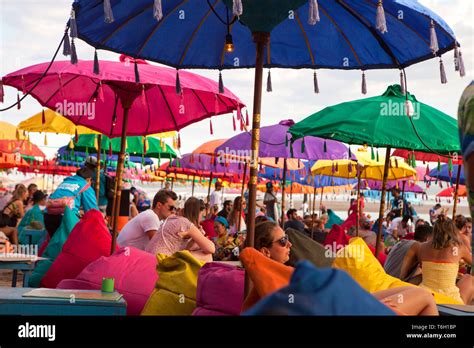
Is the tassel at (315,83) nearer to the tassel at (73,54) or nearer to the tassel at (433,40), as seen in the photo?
the tassel at (433,40)

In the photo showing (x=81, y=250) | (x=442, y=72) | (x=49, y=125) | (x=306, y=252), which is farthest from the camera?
(x=49, y=125)

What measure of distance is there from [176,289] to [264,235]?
26.3 inches

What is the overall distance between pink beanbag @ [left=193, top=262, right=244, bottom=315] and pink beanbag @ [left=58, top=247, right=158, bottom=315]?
0.91 m

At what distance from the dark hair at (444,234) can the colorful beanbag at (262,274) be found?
13.2 feet

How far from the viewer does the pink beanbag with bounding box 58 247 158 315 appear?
4.32 metres

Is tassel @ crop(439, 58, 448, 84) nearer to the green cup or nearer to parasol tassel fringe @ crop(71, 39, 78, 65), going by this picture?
parasol tassel fringe @ crop(71, 39, 78, 65)

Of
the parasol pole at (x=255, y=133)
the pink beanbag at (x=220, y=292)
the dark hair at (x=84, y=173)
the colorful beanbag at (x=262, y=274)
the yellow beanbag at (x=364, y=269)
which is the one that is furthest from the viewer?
the dark hair at (x=84, y=173)

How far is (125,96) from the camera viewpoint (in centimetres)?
620

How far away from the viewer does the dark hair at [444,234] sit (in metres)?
6.18

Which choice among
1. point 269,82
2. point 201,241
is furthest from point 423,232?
point 269,82

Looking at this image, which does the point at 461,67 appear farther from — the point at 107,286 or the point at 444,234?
the point at 107,286

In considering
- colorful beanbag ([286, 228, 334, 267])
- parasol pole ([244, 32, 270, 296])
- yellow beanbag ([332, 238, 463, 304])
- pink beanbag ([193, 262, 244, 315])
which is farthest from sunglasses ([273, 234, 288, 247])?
colorful beanbag ([286, 228, 334, 267])

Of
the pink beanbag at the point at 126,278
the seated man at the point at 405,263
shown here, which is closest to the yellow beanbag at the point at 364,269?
the pink beanbag at the point at 126,278

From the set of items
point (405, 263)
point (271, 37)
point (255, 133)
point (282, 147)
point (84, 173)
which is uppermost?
point (271, 37)
